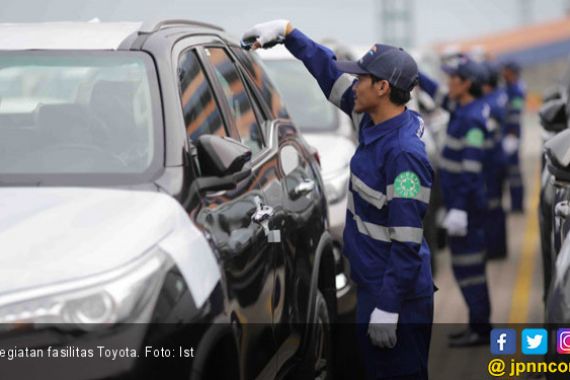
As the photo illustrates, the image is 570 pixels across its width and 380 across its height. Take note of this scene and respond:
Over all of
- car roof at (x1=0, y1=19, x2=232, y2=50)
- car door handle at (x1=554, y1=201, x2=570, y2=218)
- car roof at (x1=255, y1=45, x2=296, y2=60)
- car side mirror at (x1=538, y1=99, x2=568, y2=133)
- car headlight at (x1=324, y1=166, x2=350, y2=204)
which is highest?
car roof at (x1=0, y1=19, x2=232, y2=50)

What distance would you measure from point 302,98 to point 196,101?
4987 millimetres

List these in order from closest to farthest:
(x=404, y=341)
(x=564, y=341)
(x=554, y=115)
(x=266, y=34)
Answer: (x=564, y=341) → (x=404, y=341) → (x=266, y=34) → (x=554, y=115)

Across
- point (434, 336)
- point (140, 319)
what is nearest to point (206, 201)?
point (140, 319)

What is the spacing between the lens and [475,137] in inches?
347

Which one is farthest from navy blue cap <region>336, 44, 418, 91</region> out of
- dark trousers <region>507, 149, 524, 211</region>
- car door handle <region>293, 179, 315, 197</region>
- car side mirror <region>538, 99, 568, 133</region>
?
dark trousers <region>507, 149, 524, 211</region>

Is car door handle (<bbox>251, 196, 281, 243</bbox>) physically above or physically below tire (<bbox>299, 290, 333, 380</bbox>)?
above

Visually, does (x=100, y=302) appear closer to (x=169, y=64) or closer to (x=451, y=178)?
(x=169, y=64)

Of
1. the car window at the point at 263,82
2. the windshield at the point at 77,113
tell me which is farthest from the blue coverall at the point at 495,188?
the windshield at the point at 77,113

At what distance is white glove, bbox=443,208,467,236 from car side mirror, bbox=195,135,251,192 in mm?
4240

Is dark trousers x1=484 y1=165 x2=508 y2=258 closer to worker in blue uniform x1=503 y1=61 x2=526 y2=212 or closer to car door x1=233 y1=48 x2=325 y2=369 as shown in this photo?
worker in blue uniform x1=503 y1=61 x2=526 y2=212

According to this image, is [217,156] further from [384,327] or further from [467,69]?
[467,69]

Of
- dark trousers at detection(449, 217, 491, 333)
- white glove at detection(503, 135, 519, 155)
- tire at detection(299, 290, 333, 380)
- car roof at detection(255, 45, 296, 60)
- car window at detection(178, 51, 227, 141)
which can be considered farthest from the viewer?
white glove at detection(503, 135, 519, 155)

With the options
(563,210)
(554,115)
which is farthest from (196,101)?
(554,115)

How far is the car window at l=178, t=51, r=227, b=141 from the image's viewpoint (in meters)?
4.62
